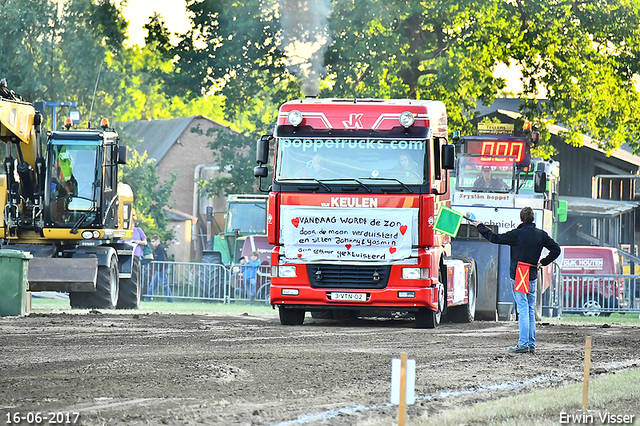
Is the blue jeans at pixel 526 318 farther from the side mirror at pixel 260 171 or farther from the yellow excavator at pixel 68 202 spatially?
the yellow excavator at pixel 68 202

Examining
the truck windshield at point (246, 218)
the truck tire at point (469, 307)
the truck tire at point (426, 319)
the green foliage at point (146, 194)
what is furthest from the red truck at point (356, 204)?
the green foliage at point (146, 194)

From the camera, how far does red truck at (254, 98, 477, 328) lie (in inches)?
708

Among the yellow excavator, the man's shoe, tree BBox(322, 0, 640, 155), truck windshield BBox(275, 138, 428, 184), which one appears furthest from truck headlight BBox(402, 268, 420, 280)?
tree BBox(322, 0, 640, 155)

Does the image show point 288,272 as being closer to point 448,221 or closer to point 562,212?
point 448,221

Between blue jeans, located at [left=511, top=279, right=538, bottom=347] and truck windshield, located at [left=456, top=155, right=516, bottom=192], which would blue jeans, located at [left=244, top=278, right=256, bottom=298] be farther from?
blue jeans, located at [left=511, top=279, right=538, bottom=347]

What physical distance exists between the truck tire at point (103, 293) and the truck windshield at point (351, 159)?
6.80 metres

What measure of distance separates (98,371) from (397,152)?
7.72 meters

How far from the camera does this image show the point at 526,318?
584 inches

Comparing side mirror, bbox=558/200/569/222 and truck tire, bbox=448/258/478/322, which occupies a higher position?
side mirror, bbox=558/200/569/222

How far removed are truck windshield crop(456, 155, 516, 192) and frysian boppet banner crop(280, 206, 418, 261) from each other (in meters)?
8.40

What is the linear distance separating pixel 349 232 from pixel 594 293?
40.8 ft

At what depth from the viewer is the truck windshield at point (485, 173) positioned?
2614cm
